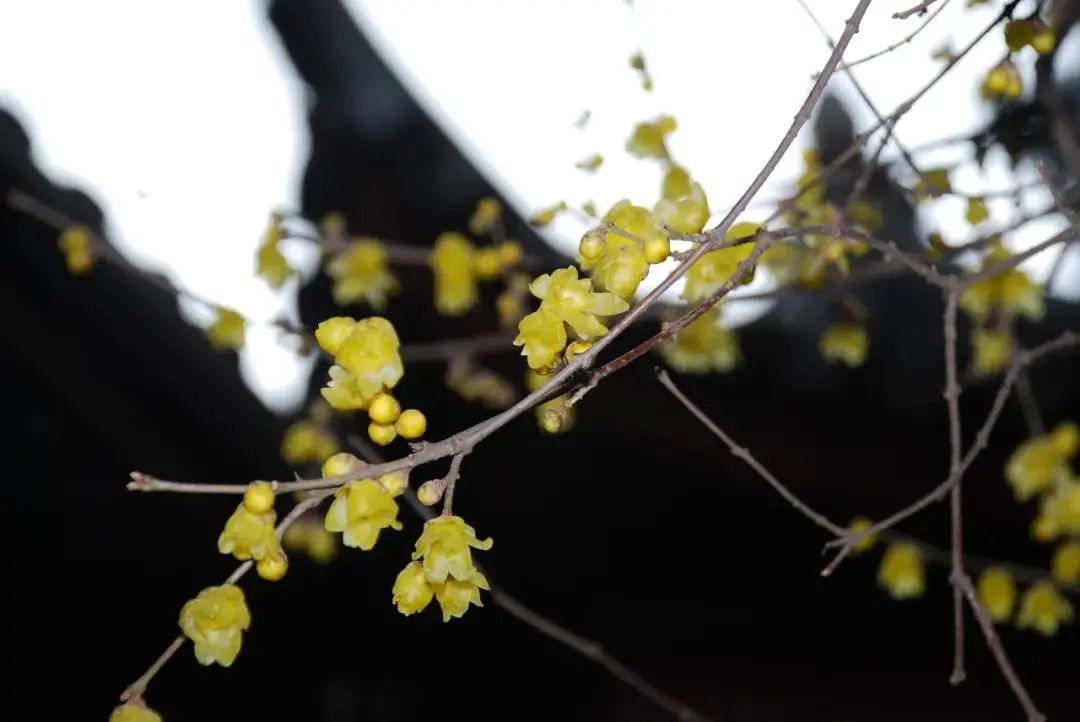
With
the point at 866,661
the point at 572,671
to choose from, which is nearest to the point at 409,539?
the point at 572,671

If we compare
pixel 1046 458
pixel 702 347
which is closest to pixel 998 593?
pixel 1046 458

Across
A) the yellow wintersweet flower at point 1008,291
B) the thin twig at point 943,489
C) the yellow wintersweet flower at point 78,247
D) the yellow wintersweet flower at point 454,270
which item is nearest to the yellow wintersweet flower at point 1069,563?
the yellow wintersweet flower at point 1008,291

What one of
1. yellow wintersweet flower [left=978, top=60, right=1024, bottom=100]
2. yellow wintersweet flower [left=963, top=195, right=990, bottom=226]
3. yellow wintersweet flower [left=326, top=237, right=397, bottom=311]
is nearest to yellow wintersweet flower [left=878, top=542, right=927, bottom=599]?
yellow wintersweet flower [left=963, top=195, right=990, bottom=226]

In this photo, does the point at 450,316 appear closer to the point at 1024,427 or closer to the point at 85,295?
the point at 85,295

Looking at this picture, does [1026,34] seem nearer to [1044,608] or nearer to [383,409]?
[383,409]

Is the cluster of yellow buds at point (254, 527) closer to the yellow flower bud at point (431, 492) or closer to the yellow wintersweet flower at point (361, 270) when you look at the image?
the yellow flower bud at point (431, 492)

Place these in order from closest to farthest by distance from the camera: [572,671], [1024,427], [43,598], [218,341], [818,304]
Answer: [218,341], [43,598], [818,304], [1024,427], [572,671]
